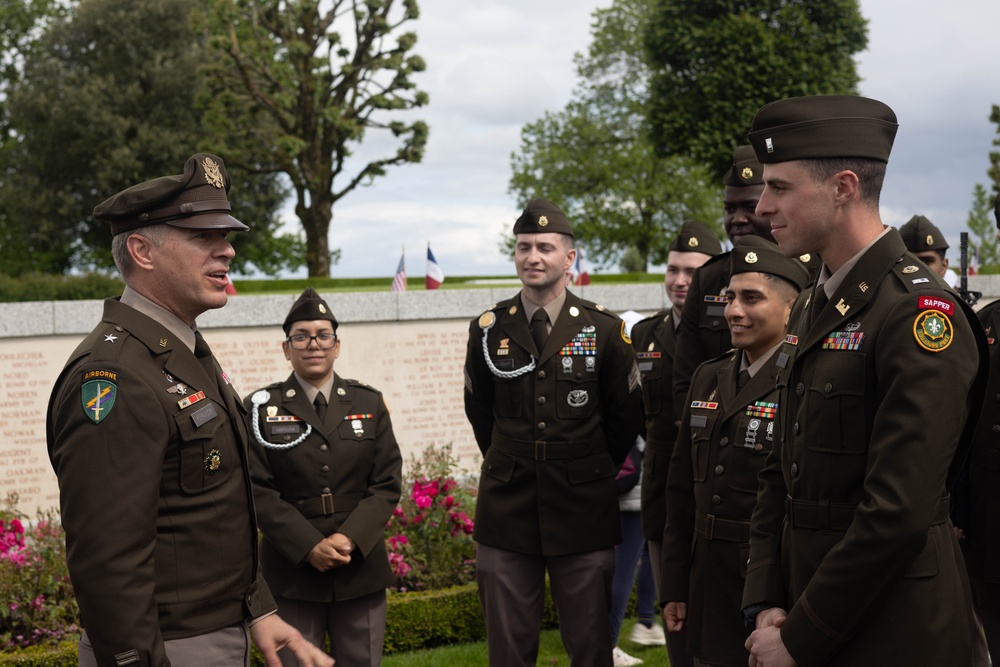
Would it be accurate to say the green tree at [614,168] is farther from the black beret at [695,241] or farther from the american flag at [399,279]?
the black beret at [695,241]

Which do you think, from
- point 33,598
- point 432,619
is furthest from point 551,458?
point 33,598

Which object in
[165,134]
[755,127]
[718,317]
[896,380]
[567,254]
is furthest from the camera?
[165,134]

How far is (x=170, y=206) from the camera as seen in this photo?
11.2 ft

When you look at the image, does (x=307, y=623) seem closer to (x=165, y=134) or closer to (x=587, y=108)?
(x=165, y=134)

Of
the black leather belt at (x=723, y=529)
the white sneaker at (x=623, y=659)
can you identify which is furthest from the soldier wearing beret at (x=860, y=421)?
the white sneaker at (x=623, y=659)

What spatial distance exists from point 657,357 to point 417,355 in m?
6.50

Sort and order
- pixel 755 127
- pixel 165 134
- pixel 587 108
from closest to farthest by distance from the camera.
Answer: pixel 755 127 → pixel 165 134 → pixel 587 108

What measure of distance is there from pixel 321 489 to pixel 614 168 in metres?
35.0

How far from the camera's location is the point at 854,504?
2.94 meters

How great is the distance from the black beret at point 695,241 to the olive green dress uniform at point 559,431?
39.9 inches

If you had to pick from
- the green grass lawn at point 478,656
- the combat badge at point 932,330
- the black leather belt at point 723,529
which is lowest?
the green grass lawn at point 478,656

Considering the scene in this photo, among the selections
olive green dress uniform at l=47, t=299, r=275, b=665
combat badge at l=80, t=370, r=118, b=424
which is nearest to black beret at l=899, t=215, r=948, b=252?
olive green dress uniform at l=47, t=299, r=275, b=665

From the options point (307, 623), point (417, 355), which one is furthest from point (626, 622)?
point (417, 355)

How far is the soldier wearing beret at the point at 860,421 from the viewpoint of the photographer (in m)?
2.79
